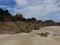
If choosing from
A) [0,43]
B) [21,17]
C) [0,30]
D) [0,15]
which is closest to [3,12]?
[0,15]

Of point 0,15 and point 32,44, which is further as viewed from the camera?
point 0,15

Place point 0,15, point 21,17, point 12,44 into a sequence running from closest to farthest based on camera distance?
1. point 12,44
2. point 0,15
3. point 21,17

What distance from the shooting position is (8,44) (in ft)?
26.7

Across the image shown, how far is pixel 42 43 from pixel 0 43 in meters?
2.17

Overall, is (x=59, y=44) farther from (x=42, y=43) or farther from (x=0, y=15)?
(x=0, y=15)

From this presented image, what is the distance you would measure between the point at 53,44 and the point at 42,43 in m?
0.57

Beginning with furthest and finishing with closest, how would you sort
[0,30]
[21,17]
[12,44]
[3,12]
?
[21,17] < [3,12] < [0,30] < [12,44]

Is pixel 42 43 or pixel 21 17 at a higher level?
pixel 21 17

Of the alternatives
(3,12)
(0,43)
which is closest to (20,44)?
(0,43)

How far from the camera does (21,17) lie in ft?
143

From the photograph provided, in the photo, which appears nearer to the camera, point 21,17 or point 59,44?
point 59,44

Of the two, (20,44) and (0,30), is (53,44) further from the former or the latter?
(0,30)

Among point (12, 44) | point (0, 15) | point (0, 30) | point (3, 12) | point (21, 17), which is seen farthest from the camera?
point (21, 17)

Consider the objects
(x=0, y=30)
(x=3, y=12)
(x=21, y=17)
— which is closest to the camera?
(x=0, y=30)
